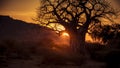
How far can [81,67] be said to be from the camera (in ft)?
84.0

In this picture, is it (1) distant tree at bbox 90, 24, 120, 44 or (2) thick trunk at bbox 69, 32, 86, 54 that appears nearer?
(2) thick trunk at bbox 69, 32, 86, 54

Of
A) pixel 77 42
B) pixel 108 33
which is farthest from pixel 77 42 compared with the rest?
pixel 108 33

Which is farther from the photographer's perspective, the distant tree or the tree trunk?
the distant tree

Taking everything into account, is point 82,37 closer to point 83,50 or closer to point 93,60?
point 83,50

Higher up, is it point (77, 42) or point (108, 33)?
point (108, 33)

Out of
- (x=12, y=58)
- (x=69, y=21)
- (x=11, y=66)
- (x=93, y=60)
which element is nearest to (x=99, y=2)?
(x=69, y=21)

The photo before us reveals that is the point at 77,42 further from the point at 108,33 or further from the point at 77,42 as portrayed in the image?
the point at 108,33

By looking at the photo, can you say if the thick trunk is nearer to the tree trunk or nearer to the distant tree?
the tree trunk

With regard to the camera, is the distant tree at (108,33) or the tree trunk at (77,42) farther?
the distant tree at (108,33)

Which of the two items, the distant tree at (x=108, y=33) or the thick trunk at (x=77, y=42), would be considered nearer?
the thick trunk at (x=77, y=42)

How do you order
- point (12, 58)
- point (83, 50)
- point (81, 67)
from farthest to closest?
point (83, 50)
point (12, 58)
point (81, 67)

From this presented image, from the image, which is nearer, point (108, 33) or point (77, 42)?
point (77, 42)

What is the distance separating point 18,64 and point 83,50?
31.1 feet

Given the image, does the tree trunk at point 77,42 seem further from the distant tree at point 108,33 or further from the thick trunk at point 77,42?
the distant tree at point 108,33
